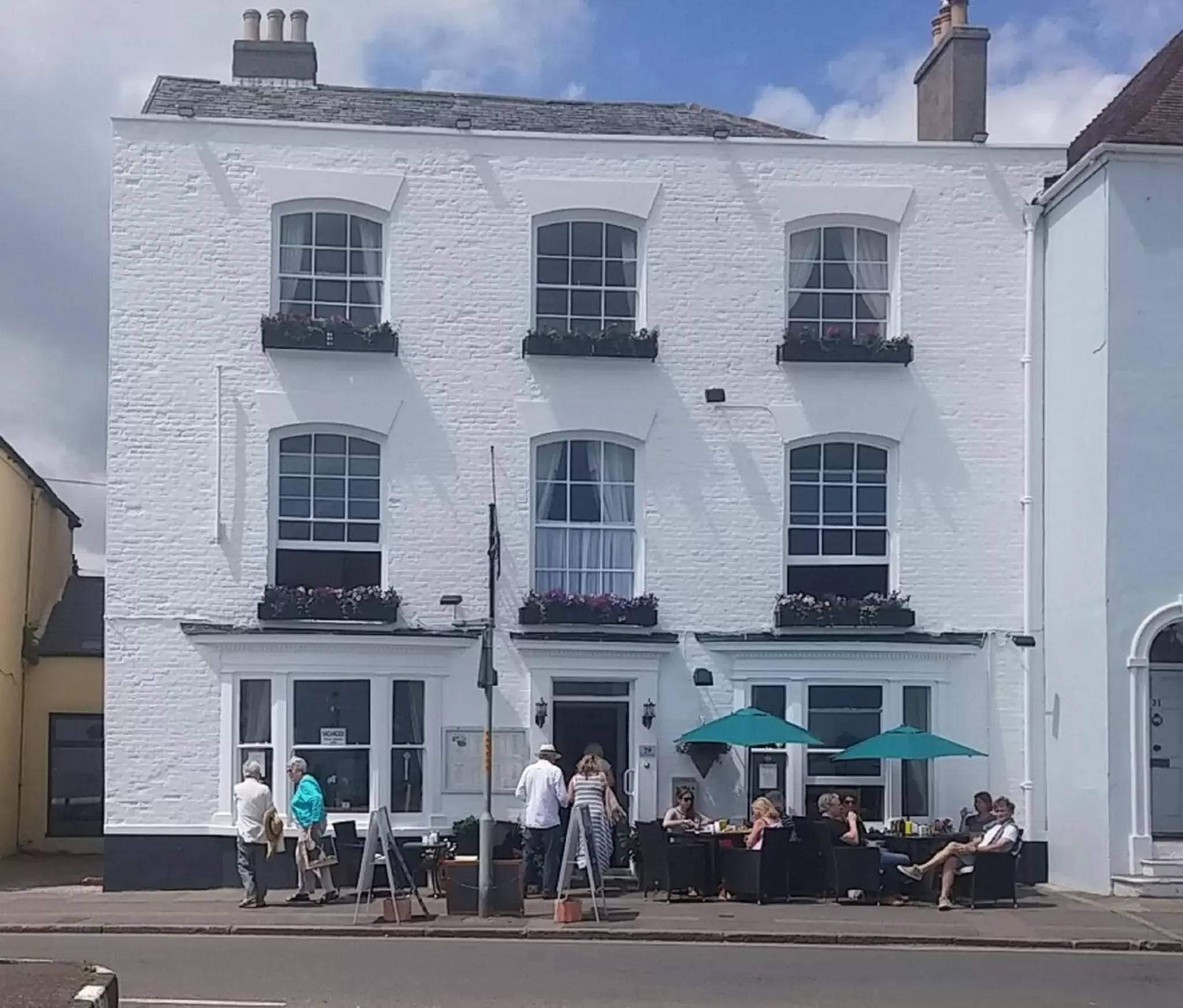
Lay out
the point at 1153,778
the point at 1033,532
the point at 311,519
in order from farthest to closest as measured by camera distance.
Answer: the point at 1033,532
the point at 311,519
the point at 1153,778

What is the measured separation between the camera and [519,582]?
67.6ft

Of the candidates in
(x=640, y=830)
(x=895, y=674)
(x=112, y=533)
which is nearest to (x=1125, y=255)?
(x=895, y=674)

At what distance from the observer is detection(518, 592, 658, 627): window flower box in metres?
20.4

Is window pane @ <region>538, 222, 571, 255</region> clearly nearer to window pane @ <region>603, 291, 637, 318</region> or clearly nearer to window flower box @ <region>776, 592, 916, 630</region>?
window pane @ <region>603, 291, 637, 318</region>

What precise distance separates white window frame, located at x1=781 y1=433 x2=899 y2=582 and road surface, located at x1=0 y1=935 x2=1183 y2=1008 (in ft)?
21.0

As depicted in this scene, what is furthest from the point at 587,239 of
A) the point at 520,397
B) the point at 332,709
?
the point at 332,709

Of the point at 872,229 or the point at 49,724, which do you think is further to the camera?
the point at 49,724

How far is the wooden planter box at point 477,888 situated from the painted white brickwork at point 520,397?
306 centimetres

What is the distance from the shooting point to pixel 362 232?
68.6 ft

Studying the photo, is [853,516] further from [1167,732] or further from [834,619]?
[1167,732]

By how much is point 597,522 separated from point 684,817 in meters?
3.93

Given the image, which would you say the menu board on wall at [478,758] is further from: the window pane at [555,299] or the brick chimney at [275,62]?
the brick chimney at [275,62]

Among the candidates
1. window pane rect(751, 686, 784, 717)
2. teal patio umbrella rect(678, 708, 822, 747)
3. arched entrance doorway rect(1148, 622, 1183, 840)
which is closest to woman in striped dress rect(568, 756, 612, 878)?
teal patio umbrella rect(678, 708, 822, 747)

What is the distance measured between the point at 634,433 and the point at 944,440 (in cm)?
387
